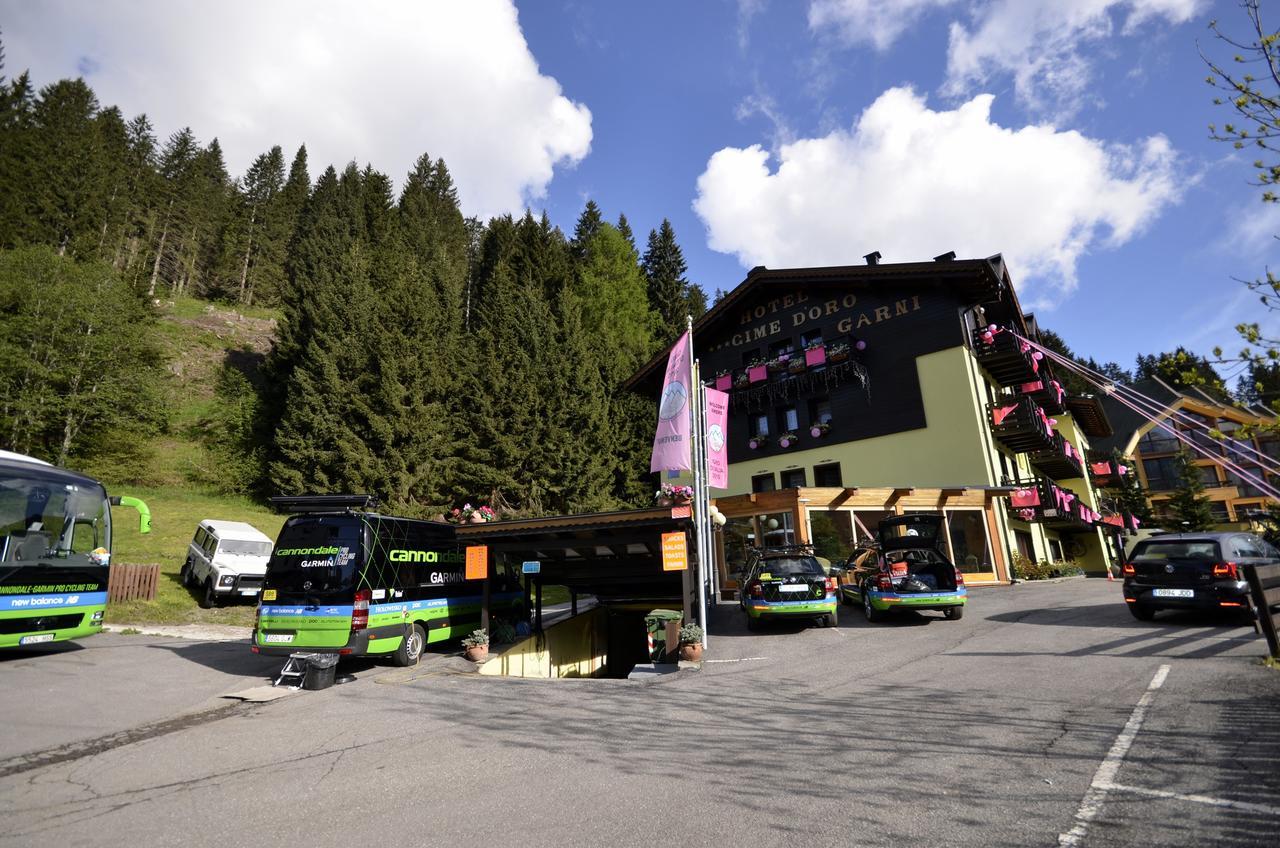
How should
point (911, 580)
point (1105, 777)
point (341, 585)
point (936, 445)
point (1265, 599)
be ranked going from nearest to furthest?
1. point (1105, 777)
2. point (1265, 599)
3. point (341, 585)
4. point (911, 580)
5. point (936, 445)

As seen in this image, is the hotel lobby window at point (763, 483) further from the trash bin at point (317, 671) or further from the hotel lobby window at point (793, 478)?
the trash bin at point (317, 671)

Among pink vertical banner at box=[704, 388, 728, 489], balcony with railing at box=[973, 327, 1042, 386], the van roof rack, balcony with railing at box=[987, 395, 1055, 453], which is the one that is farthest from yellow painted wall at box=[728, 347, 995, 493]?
the van roof rack

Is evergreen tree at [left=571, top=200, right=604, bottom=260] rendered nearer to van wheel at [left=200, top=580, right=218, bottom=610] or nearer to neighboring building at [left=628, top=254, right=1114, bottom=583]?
neighboring building at [left=628, top=254, right=1114, bottom=583]

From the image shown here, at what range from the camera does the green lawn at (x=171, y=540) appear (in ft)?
52.6

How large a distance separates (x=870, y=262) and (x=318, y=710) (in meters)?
29.1

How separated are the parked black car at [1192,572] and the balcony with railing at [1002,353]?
14522 mm

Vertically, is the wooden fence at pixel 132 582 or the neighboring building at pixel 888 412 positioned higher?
the neighboring building at pixel 888 412

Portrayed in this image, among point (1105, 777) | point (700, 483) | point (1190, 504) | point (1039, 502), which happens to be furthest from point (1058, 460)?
point (1105, 777)

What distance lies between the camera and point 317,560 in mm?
10258

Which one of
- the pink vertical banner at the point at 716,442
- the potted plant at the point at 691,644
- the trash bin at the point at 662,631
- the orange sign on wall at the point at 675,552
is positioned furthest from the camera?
the pink vertical banner at the point at 716,442

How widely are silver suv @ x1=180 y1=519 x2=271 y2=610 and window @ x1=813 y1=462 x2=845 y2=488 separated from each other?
22079mm

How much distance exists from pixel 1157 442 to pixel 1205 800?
219ft

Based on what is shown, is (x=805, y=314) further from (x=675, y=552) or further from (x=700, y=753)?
(x=700, y=753)

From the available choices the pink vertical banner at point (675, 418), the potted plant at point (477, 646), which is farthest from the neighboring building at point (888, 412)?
the potted plant at point (477, 646)
